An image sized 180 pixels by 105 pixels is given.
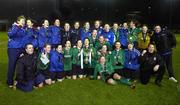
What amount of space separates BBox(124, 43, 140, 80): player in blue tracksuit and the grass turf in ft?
1.85

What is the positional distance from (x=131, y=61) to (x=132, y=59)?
0.33ft

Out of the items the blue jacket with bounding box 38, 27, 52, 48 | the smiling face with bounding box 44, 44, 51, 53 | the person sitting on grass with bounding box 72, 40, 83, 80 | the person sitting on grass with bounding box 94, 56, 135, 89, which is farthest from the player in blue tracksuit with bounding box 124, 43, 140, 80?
the blue jacket with bounding box 38, 27, 52, 48

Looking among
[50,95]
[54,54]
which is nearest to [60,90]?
[50,95]

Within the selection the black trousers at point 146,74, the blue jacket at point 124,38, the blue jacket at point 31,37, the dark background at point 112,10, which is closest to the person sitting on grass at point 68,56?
the blue jacket at point 31,37

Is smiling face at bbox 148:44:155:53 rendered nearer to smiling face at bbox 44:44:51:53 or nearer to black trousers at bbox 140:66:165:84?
black trousers at bbox 140:66:165:84

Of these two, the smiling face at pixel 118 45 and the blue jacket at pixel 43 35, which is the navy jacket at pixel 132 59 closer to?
the smiling face at pixel 118 45

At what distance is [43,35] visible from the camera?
13.0 m

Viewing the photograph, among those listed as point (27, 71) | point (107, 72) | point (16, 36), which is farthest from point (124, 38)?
point (16, 36)

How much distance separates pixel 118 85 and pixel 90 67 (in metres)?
1.39

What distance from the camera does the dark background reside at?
108 feet

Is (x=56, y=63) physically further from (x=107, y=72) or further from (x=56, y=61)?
(x=107, y=72)

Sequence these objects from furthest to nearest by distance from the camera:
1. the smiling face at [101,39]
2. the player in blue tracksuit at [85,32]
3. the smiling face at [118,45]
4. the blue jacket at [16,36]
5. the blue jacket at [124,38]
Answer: the blue jacket at [124,38]
the player in blue tracksuit at [85,32]
the smiling face at [101,39]
the smiling face at [118,45]
the blue jacket at [16,36]

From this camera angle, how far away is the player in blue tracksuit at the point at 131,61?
12.8 meters

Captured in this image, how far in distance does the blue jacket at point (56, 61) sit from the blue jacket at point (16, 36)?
130 cm
